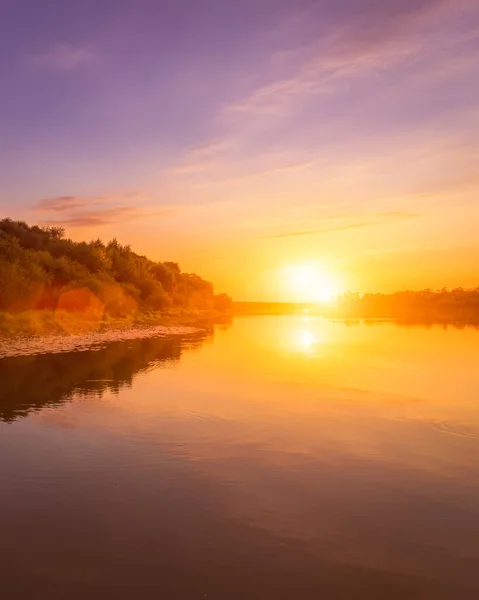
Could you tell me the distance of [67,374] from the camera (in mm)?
25234

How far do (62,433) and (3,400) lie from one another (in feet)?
19.8


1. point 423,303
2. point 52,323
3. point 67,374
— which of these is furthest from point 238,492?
point 423,303

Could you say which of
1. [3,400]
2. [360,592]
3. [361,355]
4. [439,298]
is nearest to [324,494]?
[360,592]

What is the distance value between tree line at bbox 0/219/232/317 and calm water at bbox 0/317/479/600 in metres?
34.2

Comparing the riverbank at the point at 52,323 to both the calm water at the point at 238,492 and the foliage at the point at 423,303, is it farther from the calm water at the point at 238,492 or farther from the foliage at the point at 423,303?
the foliage at the point at 423,303

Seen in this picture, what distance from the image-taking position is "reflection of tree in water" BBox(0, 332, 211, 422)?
63.4ft

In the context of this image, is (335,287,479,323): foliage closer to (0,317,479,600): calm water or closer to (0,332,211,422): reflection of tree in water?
(0,332,211,422): reflection of tree in water

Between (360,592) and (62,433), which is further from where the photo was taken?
(62,433)

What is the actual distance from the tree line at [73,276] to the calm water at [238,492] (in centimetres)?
3422

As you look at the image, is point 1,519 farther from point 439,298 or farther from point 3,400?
point 439,298

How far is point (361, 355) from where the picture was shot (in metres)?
36.0

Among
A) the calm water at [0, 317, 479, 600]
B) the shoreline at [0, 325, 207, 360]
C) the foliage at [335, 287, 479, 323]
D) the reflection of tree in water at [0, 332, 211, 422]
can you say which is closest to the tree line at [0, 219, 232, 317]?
the shoreline at [0, 325, 207, 360]

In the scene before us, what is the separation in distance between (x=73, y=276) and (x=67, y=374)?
1838 inches

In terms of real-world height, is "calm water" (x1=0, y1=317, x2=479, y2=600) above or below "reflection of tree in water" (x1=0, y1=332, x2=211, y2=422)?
below
